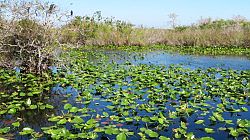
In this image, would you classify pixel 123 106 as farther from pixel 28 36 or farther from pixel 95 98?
pixel 28 36

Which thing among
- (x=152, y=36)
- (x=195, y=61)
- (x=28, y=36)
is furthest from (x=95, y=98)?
(x=152, y=36)

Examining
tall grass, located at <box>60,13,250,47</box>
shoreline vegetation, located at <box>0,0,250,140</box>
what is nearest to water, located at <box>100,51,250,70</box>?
shoreline vegetation, located at <box>0,0,250,140</box>

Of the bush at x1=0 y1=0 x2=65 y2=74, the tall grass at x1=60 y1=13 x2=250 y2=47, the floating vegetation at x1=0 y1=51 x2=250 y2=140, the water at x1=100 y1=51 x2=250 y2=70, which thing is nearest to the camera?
the floating vegetation at x1=0 y1=51 x2=250 y2=140

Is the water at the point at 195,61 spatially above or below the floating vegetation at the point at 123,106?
above

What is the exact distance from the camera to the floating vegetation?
5.13m

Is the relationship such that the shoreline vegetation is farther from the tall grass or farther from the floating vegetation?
the tall grass

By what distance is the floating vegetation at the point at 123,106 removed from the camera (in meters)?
5.13

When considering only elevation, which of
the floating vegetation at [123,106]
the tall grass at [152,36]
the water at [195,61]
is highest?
the tall grass at [152,36]

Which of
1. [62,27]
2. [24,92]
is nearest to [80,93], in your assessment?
[24,92]

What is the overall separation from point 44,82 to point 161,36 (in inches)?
682

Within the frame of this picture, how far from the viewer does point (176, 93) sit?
7.66 m

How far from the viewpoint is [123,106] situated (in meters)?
6.55

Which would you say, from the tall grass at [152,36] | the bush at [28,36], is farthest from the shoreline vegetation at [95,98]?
the tall grass at [152,36]

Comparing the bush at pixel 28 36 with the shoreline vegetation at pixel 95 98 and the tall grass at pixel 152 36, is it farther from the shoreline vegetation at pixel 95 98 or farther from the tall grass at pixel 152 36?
the tall grass at pixel 152 36
